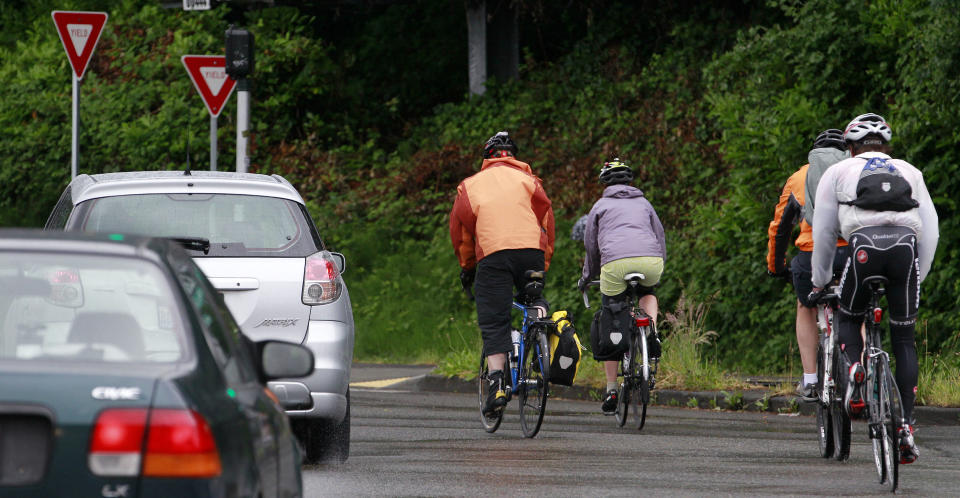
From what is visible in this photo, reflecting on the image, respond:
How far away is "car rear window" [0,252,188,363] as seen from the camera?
4184 millimetres

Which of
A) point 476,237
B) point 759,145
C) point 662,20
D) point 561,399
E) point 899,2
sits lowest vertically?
point 561,399

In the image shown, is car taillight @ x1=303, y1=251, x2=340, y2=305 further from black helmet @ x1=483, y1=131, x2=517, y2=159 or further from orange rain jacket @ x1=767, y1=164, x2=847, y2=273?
orange rain jacket @ x1=767, y1=164, x2=847, y2=273

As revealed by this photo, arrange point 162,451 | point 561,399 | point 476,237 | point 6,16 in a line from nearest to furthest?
point 162,451
point 476,237
point 561,399
point 6,16

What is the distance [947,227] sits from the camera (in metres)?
13.8

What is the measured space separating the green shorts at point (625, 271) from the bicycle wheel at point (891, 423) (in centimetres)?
360

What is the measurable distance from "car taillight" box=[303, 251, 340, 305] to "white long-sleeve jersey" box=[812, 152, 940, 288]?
8.40 ft

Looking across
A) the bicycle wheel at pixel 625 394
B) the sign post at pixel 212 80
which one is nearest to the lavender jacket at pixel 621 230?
the bicycle wheel at pixel 625 394

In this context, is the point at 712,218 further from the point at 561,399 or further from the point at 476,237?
the point at 476,237

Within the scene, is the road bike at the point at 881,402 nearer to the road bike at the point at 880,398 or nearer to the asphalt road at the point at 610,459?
the road bike at the point at 880,398

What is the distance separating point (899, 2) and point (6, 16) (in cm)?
1666

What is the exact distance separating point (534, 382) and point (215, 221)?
2.70m

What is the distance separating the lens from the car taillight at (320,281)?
848 cm

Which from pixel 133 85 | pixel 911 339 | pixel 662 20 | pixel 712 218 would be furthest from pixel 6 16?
pixel 911 339

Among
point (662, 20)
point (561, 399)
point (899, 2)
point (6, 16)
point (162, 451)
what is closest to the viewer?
point (162, 451)
